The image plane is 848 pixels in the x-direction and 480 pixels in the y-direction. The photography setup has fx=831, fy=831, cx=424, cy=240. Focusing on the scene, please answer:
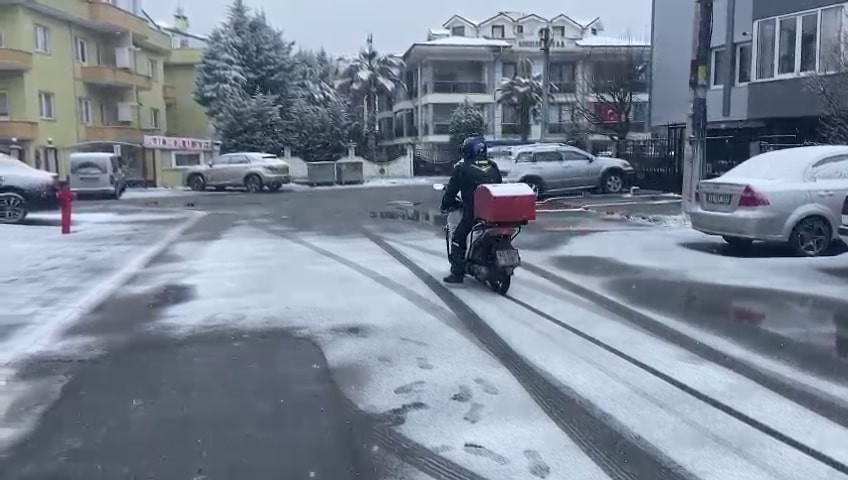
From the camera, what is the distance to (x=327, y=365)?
6551 millimetres

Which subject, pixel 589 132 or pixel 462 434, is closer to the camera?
pixel 462 434

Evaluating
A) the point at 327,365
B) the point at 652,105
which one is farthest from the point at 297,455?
the point at 652,105

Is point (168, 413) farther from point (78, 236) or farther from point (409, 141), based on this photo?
point (409, 141)

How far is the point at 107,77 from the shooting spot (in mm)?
40938

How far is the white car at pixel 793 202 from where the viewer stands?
12.0m

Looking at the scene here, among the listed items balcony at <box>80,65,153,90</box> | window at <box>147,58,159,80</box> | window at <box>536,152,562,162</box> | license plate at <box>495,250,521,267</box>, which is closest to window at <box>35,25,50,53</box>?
balcony at <box>80,65,153,90</box>

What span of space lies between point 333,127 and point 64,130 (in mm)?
14887

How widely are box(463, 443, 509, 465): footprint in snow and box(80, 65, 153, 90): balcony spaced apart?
132 ft

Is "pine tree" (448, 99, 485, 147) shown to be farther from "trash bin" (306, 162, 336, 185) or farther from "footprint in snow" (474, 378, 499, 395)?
"footprint in snow" (474, 378, 499, 395)

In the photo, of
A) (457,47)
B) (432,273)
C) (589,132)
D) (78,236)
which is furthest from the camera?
(457,47)

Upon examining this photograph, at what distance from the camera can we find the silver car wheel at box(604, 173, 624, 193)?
25.8 meters

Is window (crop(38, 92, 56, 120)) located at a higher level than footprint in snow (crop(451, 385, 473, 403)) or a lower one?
higher

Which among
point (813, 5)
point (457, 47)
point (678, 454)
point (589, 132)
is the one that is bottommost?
point (678, 454)

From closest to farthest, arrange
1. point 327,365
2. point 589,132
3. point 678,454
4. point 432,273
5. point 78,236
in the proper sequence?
point 678,454, point 327,365, point 432,273, point 78,236, point 589,132
